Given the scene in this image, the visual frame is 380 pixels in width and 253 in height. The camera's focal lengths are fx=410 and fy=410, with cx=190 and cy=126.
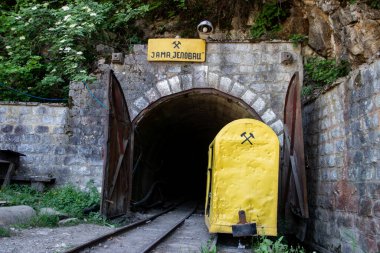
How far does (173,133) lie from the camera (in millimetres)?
14227

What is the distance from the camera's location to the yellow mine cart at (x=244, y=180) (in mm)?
6582

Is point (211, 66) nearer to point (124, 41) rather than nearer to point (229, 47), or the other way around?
point (229, 47)

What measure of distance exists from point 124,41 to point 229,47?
2.83 metres

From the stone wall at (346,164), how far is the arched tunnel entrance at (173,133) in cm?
215

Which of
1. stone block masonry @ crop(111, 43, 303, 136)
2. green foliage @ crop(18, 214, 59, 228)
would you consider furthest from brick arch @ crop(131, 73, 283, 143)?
green foliage @ crop(18, 214, 59, 228)

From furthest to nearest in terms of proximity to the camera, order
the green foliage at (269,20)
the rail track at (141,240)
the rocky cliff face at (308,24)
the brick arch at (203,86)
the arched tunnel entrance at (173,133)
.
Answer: the green foliage at (269,20)
the arched tunnel entrance at (173,133)
the brick arch at (203,86)
the rocky cliff face at (308,24)
the rail track at (141,240)

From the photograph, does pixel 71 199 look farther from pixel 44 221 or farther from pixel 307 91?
pixel 307 91

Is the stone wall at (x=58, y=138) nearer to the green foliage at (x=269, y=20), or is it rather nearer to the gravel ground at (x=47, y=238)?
the gravel ground at (x=47, y=238)

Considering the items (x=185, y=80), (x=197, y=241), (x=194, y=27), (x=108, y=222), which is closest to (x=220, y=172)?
(x=197, y=241)

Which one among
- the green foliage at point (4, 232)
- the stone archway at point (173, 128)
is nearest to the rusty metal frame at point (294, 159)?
the stone archway at point (173, 128)

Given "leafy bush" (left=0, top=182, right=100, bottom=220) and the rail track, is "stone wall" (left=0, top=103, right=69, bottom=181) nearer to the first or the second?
"leafy bush" (left=0, top=182, right=100, bottom=220)

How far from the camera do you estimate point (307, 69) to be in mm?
9484

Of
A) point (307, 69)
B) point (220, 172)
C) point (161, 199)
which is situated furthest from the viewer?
point (161, 199)

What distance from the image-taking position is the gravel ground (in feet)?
17.6
